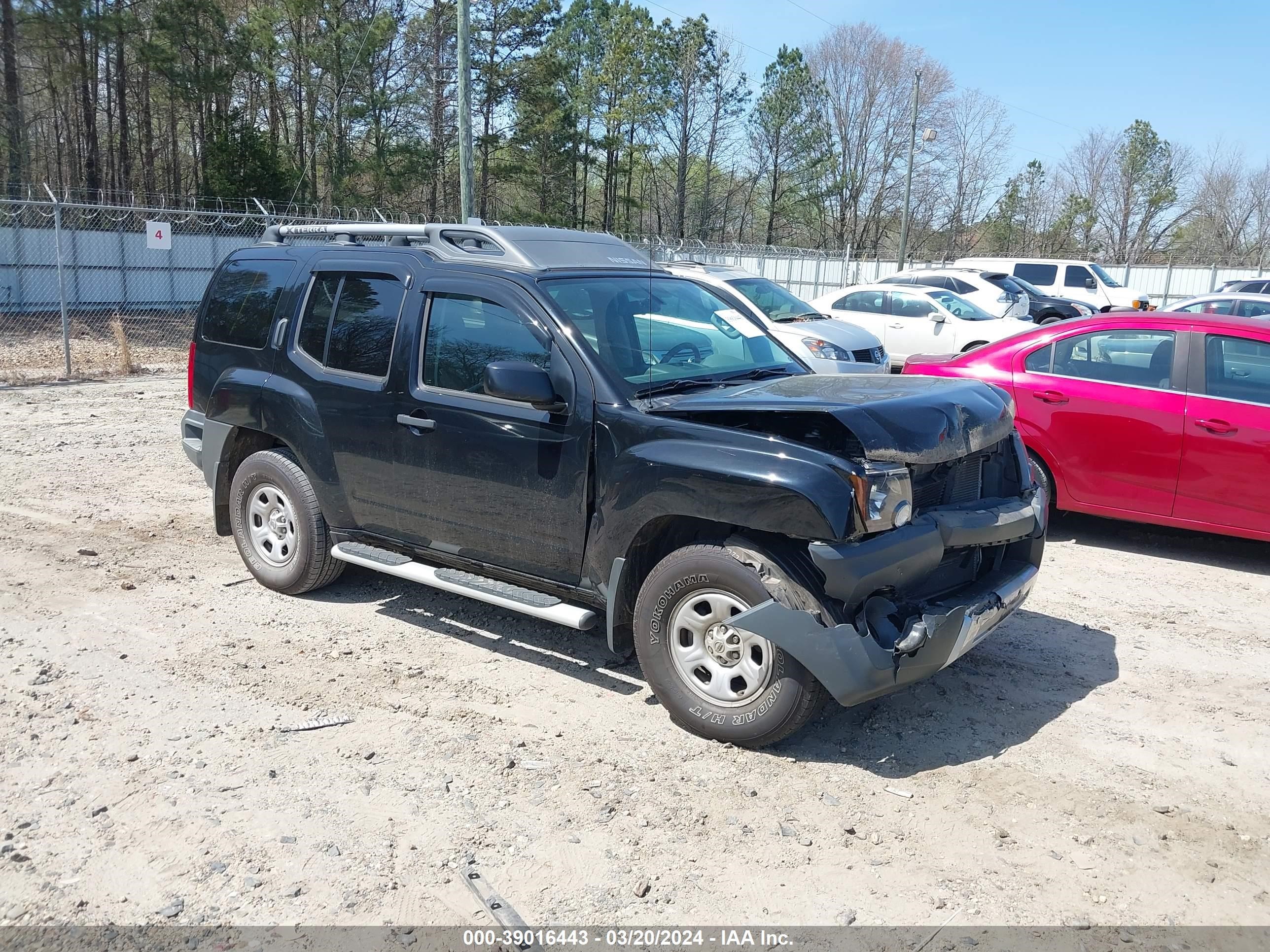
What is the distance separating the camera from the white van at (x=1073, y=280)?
84.0ft

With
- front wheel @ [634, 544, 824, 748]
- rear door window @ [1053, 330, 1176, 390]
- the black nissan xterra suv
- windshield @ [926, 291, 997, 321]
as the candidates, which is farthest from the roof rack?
windshield @ [926, 291, 997, 321]

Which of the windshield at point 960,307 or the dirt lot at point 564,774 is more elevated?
the windshield at point 960,307

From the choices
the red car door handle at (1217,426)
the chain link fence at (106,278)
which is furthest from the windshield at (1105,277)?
the red car door handle at (1217,426)

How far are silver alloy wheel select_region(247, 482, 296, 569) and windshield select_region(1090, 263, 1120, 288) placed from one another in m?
24.9

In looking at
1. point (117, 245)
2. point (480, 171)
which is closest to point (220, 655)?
point (117, 245)

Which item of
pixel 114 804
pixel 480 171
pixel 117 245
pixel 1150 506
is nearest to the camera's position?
pixel 114 804

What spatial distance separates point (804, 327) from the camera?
12789mm

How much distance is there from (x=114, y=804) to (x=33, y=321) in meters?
22.9

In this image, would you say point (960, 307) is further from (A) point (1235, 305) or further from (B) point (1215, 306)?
(A) point (1235, 305)

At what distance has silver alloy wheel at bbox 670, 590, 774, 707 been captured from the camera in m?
4.06

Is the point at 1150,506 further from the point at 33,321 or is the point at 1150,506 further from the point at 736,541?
the point at 33,321

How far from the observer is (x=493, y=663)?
514 cm

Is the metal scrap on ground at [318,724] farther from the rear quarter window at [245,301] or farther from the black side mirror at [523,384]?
the rear quarter window at [245,301]

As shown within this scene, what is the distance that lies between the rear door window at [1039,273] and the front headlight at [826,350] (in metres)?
16.2
